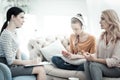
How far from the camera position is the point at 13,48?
2.58 metres

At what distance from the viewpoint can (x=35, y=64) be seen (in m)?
2.64

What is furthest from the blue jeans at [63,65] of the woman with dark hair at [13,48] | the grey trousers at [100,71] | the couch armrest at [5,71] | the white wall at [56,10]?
the white wall at [56,10]

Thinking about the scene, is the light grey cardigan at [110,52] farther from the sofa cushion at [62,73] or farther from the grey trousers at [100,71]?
the sofa cushion at [62,73]

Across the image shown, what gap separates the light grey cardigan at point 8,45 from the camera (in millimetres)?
2493

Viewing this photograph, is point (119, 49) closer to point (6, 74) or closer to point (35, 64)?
point (35, 64)

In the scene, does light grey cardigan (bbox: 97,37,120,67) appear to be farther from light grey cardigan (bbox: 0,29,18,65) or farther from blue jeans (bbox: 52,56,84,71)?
light grey cardigan (bbox: 0,29,18,65)

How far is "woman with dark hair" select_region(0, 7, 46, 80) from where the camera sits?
8.23 feet

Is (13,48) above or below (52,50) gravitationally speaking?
above

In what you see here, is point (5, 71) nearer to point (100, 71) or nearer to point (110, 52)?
point (100, 71)

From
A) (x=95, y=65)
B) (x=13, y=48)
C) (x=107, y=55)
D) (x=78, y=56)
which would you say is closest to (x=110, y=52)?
(x=107, y=55)

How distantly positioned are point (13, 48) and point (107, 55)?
108cm

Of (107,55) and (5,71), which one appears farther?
(107,55)

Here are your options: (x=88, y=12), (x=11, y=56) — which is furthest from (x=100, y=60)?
(x=88, y=12)

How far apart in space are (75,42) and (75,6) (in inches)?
48.4
